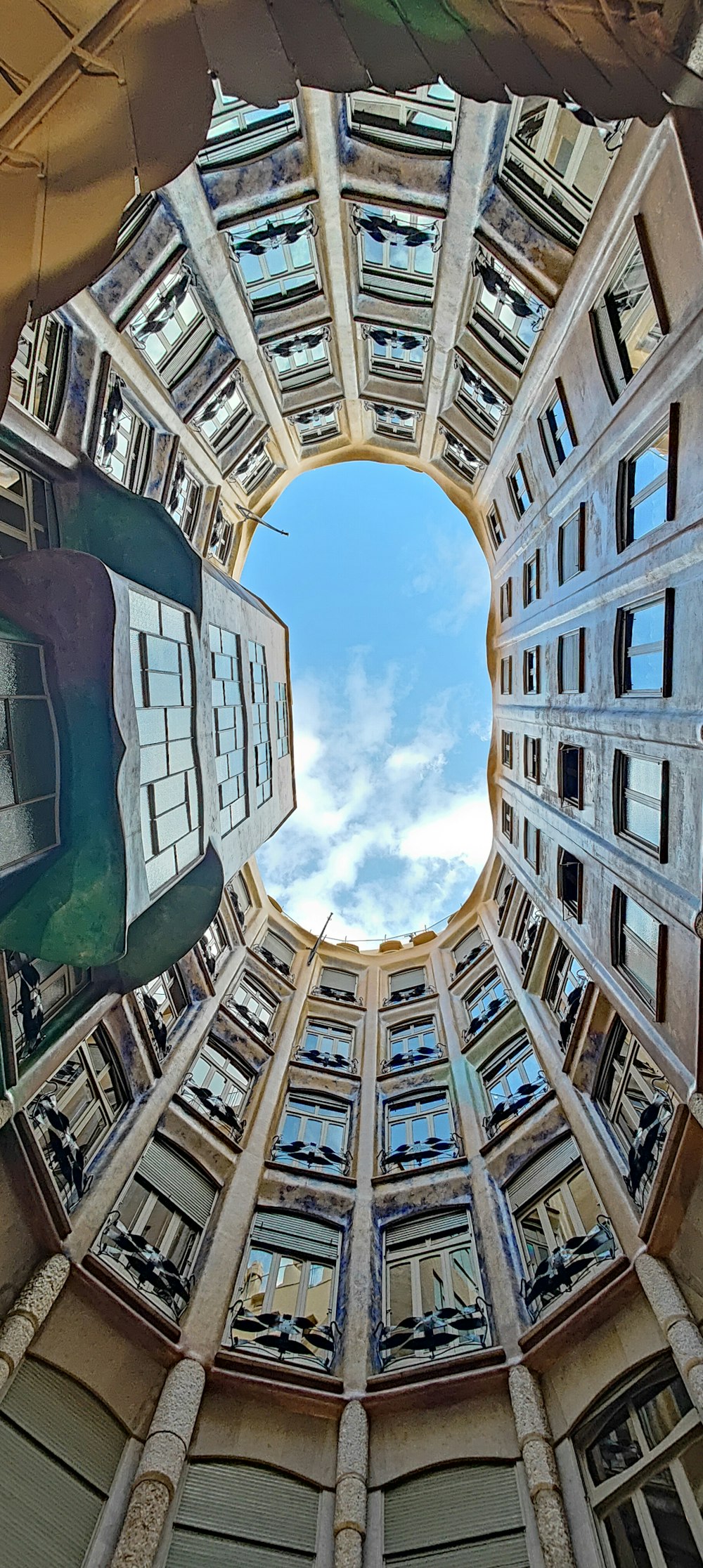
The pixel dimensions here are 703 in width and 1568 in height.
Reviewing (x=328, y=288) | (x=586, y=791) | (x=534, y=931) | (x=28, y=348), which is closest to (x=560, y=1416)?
(x=586, y=791)

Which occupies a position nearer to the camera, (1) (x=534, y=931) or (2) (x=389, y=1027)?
(1) (x=534, y=931)

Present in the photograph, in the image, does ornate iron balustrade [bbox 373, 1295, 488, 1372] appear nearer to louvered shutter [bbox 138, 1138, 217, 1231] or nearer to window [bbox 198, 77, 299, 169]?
louvered shutter [bbox 138, 1138, 217, 1231]

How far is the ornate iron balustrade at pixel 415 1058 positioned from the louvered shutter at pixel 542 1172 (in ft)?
25.0

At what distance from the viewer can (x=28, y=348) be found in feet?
45.3

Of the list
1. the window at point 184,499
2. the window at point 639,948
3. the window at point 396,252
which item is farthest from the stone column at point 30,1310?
the window at point 396,252

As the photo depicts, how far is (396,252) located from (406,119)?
3.51 meters

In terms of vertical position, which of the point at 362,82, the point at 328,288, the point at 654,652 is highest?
the point at 328,288

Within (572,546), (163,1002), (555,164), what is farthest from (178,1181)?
(555,164)

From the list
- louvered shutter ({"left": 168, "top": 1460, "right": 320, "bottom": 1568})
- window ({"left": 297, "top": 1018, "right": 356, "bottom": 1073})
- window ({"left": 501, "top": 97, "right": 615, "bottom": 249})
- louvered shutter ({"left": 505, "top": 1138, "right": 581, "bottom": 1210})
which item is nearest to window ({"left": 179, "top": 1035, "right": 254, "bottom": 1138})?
window ({"left": 297, "top": 1018, "right": 356, "bottom": 1073})

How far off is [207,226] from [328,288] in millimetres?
5241

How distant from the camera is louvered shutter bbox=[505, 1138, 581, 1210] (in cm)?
1734

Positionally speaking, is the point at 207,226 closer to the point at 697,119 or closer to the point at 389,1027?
the point at 697,119

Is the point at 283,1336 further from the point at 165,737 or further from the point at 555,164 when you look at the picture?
the point at 555,164

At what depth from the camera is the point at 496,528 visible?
1201 inches
